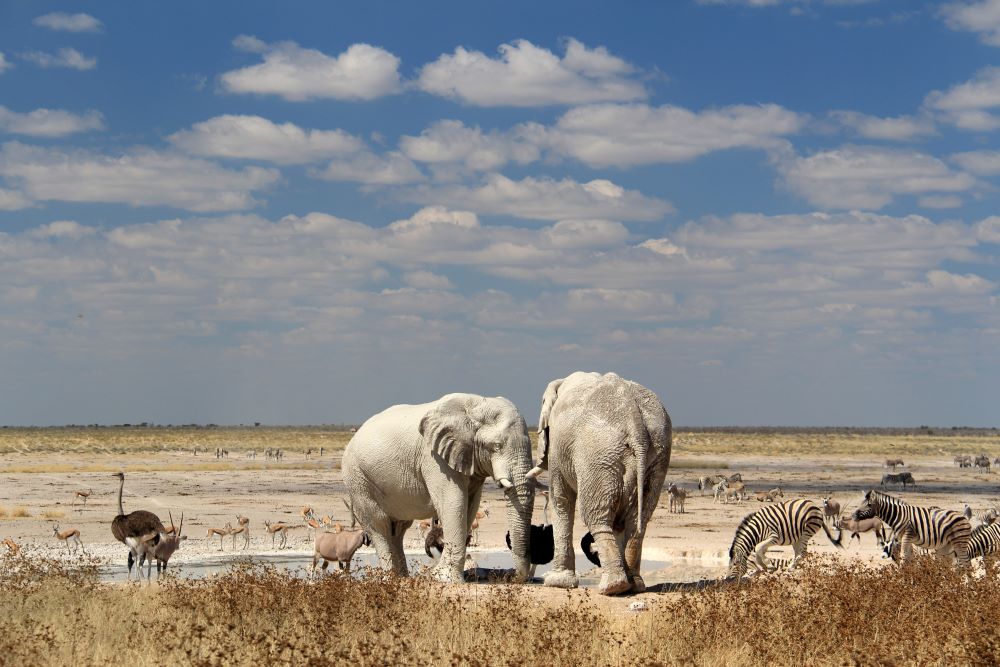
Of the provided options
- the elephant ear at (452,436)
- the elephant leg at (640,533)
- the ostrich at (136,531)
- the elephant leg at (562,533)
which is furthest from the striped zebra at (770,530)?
the ostrich at (136,531)

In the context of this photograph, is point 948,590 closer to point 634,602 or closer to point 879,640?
point 879,640

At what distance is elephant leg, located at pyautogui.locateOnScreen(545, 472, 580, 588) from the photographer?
13156 mm

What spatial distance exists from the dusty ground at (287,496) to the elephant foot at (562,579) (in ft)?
1.77

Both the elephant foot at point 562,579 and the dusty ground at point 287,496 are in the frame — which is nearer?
the elephant foot at point 562,579

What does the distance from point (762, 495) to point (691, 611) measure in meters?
25.7

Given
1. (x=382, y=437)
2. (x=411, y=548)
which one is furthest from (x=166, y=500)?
(x=382, y=437)

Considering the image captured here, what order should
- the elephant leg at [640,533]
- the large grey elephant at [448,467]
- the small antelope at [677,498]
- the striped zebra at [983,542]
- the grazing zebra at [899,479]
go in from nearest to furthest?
the elephant leg at [640,533] < the large grey elephant at [448,467] < the striped zebra at [983,542] < the small antelope at [677,498] < the grazing zebra at [899,479]

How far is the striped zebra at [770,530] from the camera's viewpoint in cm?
1555

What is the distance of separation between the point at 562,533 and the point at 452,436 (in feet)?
5.14

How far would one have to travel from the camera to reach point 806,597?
11.2m

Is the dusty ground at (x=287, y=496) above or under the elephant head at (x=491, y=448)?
under

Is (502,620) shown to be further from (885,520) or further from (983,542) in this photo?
(983,542)

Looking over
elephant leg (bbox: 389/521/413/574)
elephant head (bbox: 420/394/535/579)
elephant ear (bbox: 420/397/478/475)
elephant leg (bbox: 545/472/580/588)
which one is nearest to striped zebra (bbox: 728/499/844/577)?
elephant leg (bbox: 545/472/580/588)

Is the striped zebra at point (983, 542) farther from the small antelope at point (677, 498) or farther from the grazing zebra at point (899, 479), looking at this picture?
the grazing zebra at point (899, 479)
